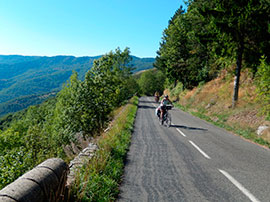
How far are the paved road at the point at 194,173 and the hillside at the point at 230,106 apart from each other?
380 cm

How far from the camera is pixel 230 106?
17609 mm

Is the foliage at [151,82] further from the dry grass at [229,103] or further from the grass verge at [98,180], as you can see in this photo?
the grass verge at [98,180]

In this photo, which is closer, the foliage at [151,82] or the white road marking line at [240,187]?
the white road marking line at [240,187]

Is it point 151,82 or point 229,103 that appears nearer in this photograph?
point 229,103

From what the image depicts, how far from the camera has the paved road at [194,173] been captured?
402cm

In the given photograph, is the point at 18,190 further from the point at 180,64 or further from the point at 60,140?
the point at 180,64

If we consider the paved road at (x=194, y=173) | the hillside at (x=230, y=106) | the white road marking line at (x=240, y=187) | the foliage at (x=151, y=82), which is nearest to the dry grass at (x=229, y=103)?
the hillside at (x=230, y=106)

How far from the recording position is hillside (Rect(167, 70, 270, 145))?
1230cm

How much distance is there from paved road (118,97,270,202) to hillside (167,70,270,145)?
12.5 feet

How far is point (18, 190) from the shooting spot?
2232 mm

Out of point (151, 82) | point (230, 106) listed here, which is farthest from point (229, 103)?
point (151, 82)

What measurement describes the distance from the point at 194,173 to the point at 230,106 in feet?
46.5

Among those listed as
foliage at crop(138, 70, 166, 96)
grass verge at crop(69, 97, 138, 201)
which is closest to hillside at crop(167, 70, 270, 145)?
grass verge at crop(69, 97, 138, 201)

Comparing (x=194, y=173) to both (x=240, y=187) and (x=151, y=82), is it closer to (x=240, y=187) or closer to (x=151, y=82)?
(x=240, y=187)
